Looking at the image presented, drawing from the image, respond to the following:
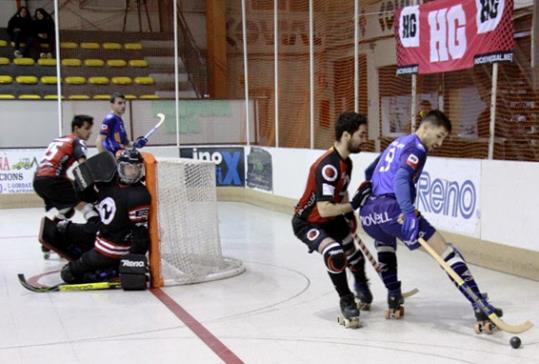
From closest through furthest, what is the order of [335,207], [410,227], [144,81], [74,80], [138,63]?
[410,227], [335,207], [74,80], [144,81], [138,63]

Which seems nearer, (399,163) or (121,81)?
(399,163)

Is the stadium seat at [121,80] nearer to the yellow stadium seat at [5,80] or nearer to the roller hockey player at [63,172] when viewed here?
Answer: the yellow stadium seat at [5,80]

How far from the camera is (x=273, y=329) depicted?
3.99 metres

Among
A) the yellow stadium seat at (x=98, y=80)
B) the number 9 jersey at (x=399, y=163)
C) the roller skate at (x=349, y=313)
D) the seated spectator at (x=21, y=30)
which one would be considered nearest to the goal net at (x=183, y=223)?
the roller skate at (x=349, y=313)

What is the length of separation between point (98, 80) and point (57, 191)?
6.89 meters

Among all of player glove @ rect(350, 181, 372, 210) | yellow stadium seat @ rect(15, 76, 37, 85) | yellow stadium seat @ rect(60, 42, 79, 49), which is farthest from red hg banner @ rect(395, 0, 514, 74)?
yellow stadium seat @ rect(15, 76, 37, 85)

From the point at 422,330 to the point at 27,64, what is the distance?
1160 cm

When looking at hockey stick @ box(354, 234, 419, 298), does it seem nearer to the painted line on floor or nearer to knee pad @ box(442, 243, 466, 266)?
knee pad @ box(442, 243, 466, 266)

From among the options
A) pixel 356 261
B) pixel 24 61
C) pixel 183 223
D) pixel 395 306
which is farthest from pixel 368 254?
pixel 24 61

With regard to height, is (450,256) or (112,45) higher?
(112,45)

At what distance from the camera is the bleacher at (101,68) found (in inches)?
502

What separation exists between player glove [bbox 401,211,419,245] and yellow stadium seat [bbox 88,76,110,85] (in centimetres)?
970

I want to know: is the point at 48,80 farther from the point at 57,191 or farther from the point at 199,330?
the point at 199,330

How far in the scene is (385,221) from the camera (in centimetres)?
396
